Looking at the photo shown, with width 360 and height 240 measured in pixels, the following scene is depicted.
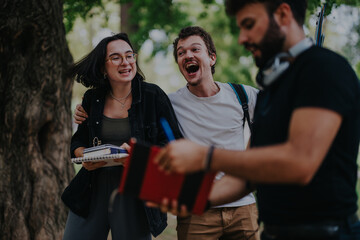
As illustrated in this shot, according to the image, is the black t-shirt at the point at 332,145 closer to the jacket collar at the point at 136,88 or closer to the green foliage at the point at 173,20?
the jacket collar at the point at 136,88

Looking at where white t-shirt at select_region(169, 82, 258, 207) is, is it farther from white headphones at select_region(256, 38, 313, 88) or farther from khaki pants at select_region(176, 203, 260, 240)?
white headphones at select_region(256, 38, 313, 88)

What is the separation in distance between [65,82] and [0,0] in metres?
1.18

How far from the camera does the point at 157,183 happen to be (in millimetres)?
1883

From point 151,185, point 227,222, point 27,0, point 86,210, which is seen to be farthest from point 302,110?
point 27,0

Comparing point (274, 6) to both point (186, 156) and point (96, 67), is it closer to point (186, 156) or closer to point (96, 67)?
point (186, 156)

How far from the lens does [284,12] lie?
1879 mm

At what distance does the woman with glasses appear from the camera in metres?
3.23

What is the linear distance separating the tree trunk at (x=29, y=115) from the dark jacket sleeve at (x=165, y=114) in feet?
6.13

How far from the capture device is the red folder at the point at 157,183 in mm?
1852

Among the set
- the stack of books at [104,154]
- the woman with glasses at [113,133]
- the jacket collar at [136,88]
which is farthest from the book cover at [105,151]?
the jacket collar at [136,88]

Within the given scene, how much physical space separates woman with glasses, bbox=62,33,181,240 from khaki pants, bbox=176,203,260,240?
230 mm

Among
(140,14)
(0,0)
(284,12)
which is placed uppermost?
(140,14)

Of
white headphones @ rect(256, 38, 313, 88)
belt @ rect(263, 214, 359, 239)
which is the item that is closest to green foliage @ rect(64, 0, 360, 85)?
white headphones @ rect(256, 38, 313, 88)

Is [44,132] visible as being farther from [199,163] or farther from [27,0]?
[199,163]
